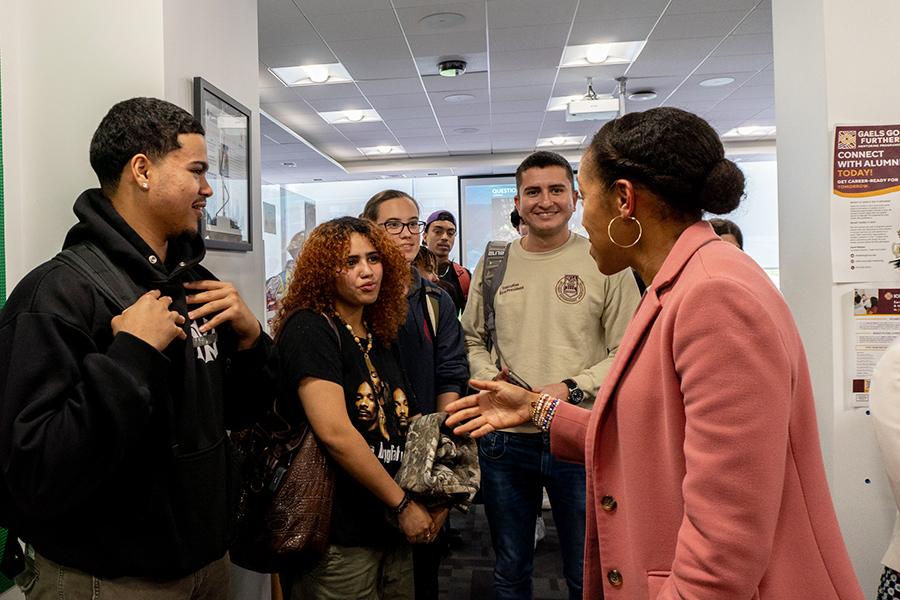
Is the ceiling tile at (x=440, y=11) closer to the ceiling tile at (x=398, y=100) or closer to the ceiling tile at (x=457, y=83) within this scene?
the ceiling tile at (x=457, y=83)

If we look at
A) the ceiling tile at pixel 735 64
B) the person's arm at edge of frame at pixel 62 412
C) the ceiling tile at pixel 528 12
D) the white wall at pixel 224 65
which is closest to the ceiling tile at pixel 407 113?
the ceiling tile at pixel 528 12

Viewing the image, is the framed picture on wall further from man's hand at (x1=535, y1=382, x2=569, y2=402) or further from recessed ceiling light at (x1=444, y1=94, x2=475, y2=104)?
recessed ceiling light at (x1=444, y1=94, x2=475, y2=104)

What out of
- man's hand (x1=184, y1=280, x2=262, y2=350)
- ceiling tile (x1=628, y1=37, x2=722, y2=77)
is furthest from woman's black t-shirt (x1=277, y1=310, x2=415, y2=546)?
ceiling tile (x1=628, y1=37, x2=722, y2=77)

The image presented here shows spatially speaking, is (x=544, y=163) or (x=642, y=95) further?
(x=642, y=95)

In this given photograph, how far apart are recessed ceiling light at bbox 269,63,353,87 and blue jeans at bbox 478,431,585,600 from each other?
4.05 meters

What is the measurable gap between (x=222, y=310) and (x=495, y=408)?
2.18 ft

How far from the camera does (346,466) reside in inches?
61.4

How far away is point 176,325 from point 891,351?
5.57 ft

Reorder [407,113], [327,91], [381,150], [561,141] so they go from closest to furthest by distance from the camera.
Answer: [327,91] → [407,113] → [561,141] → [381,150]

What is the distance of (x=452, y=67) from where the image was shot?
510cm

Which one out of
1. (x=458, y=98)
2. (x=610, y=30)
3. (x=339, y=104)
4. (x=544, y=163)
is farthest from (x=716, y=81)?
(x=544, y=163)

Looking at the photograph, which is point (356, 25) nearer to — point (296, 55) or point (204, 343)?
point (296, 55)

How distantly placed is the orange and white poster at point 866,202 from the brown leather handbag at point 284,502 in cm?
177

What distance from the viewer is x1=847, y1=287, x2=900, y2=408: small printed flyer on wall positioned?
1.98 m
